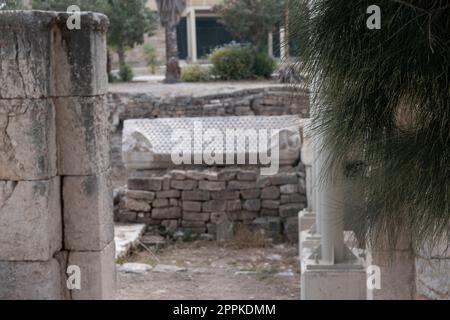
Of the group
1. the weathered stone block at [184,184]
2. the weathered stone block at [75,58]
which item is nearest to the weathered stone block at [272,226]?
the weathered stone block at [184,184]

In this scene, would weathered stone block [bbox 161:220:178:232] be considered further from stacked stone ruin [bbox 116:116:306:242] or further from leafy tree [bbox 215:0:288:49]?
leafy tree [bbox 215:0:288:49]

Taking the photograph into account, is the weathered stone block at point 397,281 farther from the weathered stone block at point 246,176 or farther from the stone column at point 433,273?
the weathered stone block at point 246,176

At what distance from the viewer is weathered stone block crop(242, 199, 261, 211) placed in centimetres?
960

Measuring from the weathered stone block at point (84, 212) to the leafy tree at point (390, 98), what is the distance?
2.62 m

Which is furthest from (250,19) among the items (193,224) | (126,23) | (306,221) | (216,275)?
(216,275)

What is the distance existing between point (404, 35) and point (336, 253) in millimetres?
3511

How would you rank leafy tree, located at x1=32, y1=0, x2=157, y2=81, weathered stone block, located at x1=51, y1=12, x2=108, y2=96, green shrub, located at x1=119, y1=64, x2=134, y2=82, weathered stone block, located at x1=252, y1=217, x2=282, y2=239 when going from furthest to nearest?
1. green shrub, located at x1=119, y1=64, x2=134, y2=82
2. leafy tree, located at x1=32, y1=0, x2=157, y2=81
3. weathered stone block, located at x1=252, y1=217, x2=282, y2=239
4. weathered stone block, located at x1=51, y1=12, x2=108, y2=96

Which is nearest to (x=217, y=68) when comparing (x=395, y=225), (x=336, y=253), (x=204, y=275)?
(x=204, y=275)

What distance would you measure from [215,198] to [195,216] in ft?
1.25

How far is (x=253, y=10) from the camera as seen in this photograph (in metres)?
21.0

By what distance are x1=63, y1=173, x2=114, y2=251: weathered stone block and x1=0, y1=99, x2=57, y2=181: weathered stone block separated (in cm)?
28

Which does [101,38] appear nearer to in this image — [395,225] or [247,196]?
[395,225]

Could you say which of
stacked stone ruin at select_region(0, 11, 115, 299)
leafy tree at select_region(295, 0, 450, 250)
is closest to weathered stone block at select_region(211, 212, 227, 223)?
stacked stone ruin at select_region(0, 11, 115, 299)

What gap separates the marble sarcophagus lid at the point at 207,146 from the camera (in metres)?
9.75
